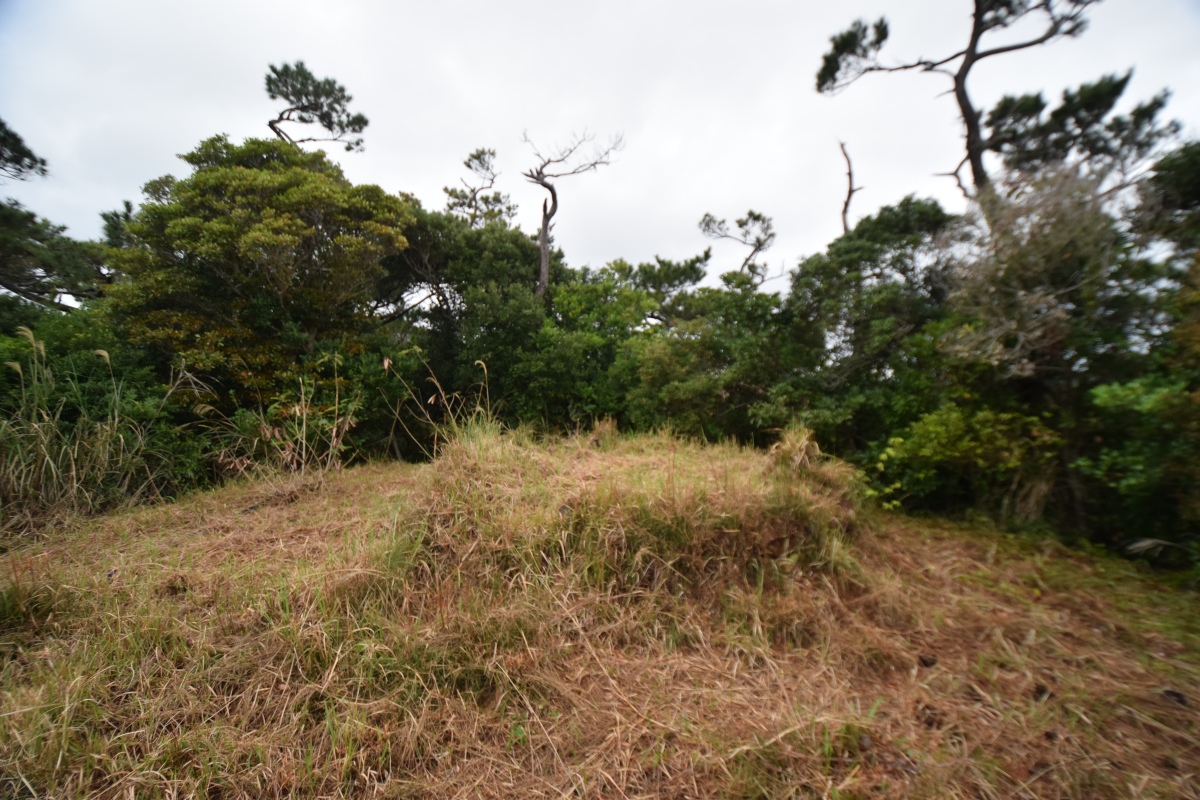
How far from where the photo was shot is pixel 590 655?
222 cm

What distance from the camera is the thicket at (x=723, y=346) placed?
11.6 feet

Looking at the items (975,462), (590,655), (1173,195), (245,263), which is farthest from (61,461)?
(1173,195)

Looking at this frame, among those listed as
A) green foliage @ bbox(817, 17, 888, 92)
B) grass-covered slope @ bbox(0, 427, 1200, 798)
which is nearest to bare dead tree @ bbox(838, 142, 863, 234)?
green foliage @ bbox(817, 17, 888, 92)

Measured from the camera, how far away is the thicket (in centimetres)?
352

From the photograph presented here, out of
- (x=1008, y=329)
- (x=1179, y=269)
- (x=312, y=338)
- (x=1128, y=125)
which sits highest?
(x=1128, y=125)

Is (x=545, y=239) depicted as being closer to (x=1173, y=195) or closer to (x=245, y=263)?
(x=245, y=263)

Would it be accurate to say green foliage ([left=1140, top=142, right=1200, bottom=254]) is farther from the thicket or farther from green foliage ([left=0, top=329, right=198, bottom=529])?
green foliage ([left=0, top=329, right=198, bottom=529])

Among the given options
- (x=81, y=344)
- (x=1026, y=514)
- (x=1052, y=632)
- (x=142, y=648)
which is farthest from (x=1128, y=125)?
(x=81, y=344)

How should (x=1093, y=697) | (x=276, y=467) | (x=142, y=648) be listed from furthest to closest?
(x=276, y=467)
(x=142, y=648)
(x=1093, y=697)

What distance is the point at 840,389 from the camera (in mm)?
5188

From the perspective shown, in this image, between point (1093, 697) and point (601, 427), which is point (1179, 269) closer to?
point (1093, 697)

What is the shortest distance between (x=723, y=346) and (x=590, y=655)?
15.1ft

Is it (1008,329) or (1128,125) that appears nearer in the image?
(1008,329)

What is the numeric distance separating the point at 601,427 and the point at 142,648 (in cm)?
368
